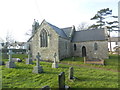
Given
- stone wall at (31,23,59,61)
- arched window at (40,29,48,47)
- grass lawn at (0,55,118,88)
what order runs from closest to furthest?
1. grass lawn at (0,55,118,88)
2. stone wall at (31,23,59,61)
3. arched window at (40,29,48,47)

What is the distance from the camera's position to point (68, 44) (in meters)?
21.3

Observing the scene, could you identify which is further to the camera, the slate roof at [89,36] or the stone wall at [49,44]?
the slate roof at [89,36]

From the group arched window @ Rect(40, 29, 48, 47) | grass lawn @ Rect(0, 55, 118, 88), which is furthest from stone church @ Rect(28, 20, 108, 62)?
grass lawn @ Rect(0, 55, 118, 88)

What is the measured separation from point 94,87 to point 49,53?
45.1 ft

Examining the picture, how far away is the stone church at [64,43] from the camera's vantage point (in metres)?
18.0

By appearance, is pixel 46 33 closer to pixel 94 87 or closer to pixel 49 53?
pixel 49 53

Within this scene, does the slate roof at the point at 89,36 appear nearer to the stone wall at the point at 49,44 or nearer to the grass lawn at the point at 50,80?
the stone wall at the point at 49,44

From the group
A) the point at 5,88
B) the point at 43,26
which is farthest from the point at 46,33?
the point at 5,88

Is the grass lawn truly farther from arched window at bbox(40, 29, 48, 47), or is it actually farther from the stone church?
arched window at bbox(40, 29, 48, 47)

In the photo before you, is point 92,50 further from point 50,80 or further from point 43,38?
point 50,80

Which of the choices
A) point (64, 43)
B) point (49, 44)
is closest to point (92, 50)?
point (64, 43)

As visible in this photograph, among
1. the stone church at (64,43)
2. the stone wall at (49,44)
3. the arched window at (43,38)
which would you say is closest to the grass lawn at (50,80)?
the stone church at (64,43)

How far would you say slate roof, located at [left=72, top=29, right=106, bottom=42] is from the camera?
20159 millimetres

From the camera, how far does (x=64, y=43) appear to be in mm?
19516
